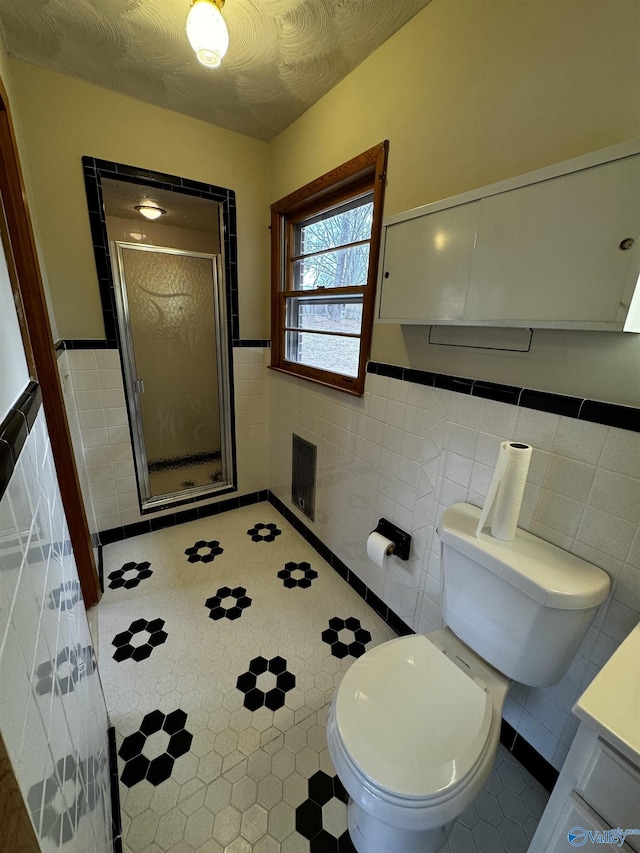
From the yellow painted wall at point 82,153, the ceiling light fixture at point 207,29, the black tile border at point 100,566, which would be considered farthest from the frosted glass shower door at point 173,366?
the ceiling light fixture at point 207,29

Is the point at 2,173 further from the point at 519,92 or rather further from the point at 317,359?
the point at 519,92

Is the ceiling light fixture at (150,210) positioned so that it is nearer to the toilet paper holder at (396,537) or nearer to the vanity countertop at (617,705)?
the toilet paper holder at (396,537)

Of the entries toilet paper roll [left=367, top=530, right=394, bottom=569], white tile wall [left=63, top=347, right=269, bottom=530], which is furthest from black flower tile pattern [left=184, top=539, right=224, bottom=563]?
toilet paper roll [left=367, top=530, right=394, bottom=569]

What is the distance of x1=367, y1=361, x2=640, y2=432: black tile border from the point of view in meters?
0.83

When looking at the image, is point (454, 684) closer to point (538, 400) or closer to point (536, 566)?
point (536, 566)

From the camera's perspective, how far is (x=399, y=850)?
843mm

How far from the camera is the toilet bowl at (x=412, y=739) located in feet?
2.44

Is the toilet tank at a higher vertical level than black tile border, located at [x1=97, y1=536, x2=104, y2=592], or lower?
higher

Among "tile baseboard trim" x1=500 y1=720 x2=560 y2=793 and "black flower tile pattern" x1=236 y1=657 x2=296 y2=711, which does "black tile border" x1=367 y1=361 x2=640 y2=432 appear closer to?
"tile baseboard trim" x1=500 y1=720 x2=560 y2=793

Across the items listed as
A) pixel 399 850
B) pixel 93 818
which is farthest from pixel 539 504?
pixel 93 818

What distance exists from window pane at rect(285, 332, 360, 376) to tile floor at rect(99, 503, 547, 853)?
3.69 feet

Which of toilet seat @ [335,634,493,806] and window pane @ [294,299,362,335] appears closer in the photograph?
toilet seat @ [335,634,493,806]

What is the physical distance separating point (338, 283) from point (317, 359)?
1.38ft

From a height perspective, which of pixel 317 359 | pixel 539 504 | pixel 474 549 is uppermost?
pixel 317 359
